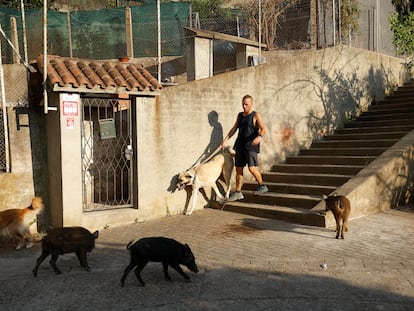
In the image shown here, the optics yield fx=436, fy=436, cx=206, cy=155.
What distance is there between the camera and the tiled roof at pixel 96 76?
7.10 meters

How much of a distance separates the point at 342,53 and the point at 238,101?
13.9ft

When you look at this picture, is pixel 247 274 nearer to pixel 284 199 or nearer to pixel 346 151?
pixel 284 199

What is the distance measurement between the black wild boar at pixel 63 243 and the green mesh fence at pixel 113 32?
25.9 ft

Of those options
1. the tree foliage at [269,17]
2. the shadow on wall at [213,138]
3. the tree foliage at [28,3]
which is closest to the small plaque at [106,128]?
the shadow on wall at [213,138]

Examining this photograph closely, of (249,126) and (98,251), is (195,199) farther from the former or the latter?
(98,251)

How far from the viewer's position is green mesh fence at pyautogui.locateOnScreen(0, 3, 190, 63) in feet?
39.6

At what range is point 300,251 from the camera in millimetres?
5812

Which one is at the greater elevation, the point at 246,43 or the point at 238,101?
the point at 246,43

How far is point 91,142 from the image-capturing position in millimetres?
8297

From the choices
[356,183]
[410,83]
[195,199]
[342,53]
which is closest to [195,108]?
[195,199]

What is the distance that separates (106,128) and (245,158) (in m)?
2.70

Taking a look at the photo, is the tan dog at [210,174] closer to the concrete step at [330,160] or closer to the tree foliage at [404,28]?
the concrete step at [330,160]

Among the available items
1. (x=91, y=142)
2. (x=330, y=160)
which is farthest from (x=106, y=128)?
(x=330, y=160)

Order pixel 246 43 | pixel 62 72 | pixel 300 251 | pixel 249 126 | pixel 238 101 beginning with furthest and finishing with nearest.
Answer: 1. pixel 246 43
2. pixel 238 101
3. pixel 249 126
4. pixel 62 72
5. pixel 300 251
